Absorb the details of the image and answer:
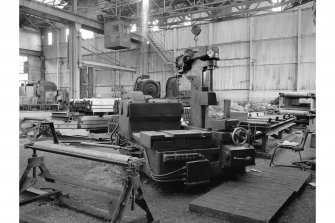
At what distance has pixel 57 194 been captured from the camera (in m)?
3.45

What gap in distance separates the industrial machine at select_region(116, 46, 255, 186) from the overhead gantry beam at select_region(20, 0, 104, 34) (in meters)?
8.48

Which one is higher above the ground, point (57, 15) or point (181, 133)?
point (57, 15)

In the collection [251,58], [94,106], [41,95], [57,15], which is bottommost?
[94,106]

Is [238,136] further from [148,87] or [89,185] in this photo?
[148,87]

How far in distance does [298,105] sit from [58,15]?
10.9 m

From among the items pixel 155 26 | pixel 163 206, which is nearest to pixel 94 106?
pixel 163 206

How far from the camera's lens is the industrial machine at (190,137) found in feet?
12.1

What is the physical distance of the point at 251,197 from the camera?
A: 342cm

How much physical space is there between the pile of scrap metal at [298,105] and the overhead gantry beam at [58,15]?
9902mm

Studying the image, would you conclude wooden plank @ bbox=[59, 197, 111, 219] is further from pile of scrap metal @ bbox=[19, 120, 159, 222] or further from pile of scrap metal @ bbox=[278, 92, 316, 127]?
pile of scrap metal @ bbox=[278, 92, 316, 127]

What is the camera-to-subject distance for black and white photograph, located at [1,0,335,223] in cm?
298

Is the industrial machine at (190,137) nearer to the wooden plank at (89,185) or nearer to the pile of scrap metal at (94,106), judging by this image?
the wooden plank at (89,185)

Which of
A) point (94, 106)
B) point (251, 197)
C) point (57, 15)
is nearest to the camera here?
point (251, 197)
